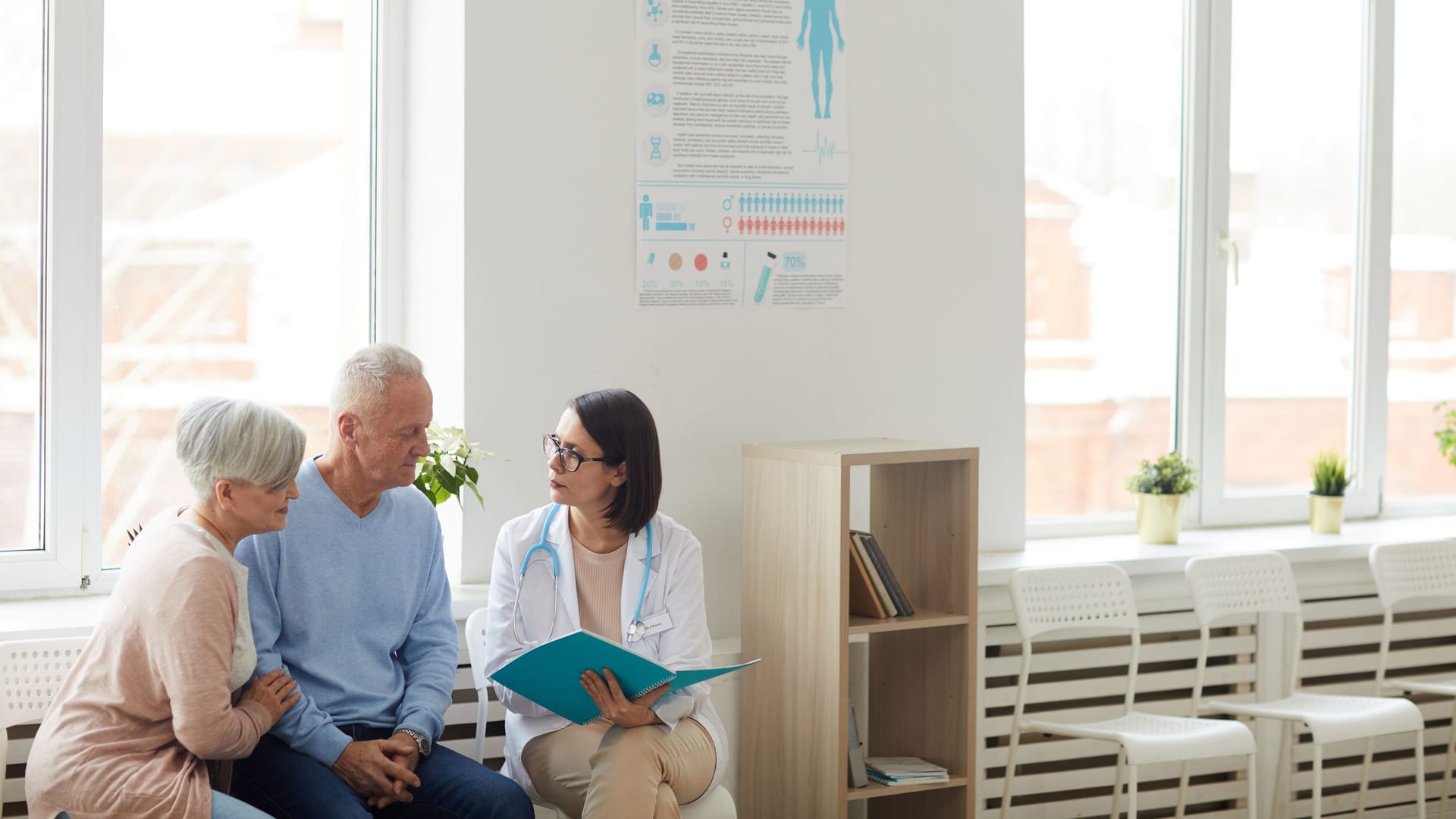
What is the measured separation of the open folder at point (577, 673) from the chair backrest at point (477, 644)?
0.99ft

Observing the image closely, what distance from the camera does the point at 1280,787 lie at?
13.0 ft

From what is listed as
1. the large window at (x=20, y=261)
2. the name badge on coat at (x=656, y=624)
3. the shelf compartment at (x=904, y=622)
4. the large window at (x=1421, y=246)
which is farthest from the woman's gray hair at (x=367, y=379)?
the large window at (x=1421, y=246)

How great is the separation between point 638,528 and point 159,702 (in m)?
1.03

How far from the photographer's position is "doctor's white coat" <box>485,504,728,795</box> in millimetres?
2793

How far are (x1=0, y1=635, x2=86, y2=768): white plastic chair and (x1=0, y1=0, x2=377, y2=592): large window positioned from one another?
53 cm

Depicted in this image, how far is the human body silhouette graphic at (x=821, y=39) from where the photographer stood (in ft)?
11.5

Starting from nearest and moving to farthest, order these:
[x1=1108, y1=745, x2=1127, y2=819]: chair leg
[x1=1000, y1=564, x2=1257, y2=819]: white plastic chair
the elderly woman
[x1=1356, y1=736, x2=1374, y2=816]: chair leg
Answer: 1. the elderly woman
2. [x1=1000, y1=564, x2=1257, y2=819]: white plastic chair
3. [x1=1108, y1=745, x2=1127, y2=819]: chair leg
4. [x1=1356, y1=736, x2=1374, y2=816]: chair leg

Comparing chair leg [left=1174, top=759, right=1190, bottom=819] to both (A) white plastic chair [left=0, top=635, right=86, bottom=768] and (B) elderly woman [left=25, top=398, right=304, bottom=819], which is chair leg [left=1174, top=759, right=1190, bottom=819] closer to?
(B) elderly woman [left=25, top=398, right=304, bottom=819]

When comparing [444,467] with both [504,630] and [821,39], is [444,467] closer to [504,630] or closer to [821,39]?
[504,630]

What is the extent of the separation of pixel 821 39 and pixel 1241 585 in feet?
6.21

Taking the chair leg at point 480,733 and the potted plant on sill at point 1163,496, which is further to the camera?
the potted plant on sill at point 1163,496

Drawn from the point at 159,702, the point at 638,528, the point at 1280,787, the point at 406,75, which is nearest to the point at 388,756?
the point at 159,702

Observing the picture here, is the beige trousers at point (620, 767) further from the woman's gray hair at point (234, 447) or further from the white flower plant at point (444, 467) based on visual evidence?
the woman's gray hair at point (234, 447)

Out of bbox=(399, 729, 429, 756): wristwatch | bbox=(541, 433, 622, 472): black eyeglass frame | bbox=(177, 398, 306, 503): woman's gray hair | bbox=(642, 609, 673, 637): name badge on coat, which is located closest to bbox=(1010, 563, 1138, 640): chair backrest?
bbox=(642, 609, 673, 637): name badge on coat
